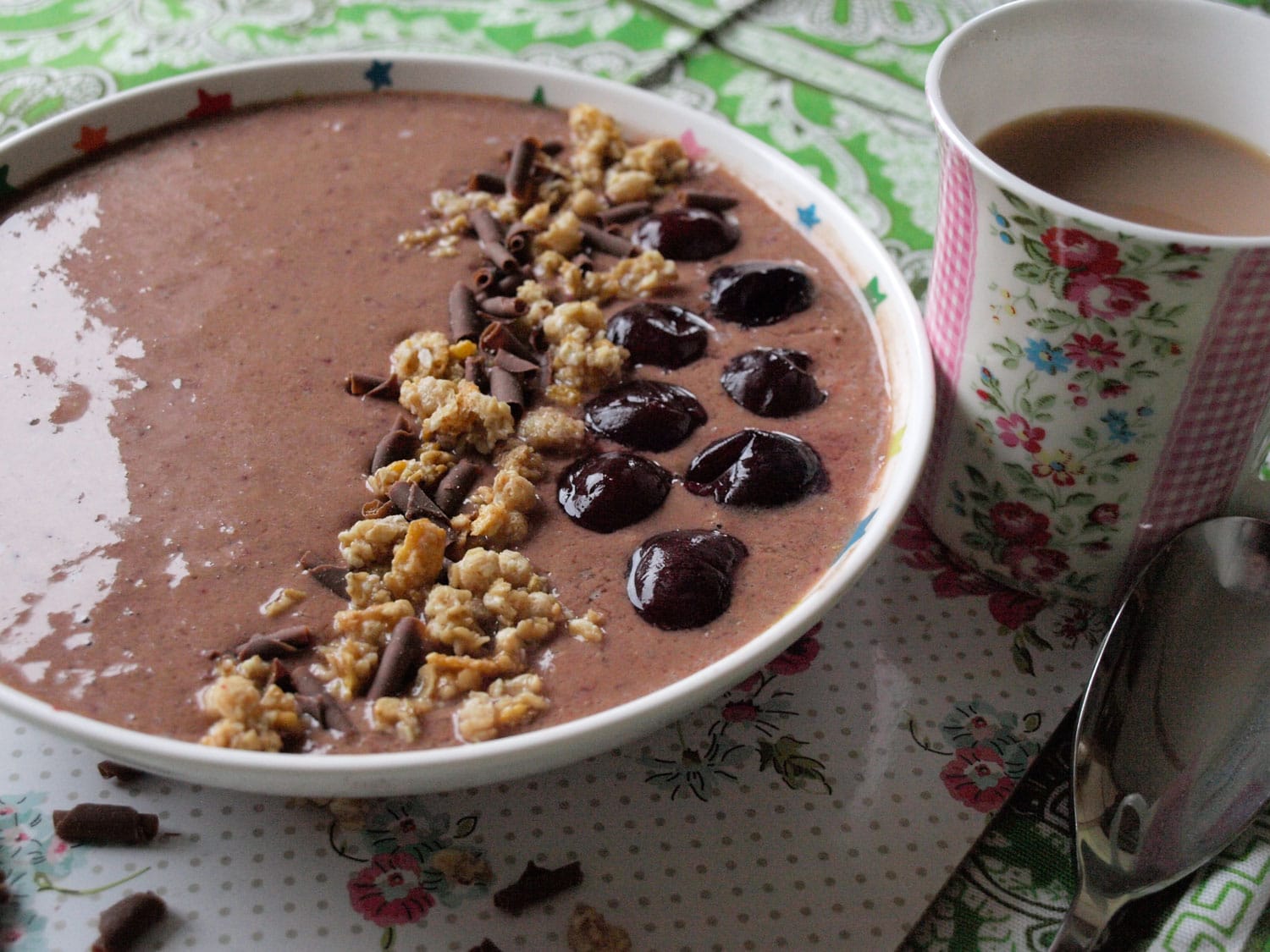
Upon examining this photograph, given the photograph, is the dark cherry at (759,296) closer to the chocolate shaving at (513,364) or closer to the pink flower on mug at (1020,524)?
the chocolate shaving at (513,364)

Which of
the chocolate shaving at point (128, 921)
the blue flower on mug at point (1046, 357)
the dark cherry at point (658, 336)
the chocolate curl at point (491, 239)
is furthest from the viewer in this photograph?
the chocolate curl at point (491, 239)

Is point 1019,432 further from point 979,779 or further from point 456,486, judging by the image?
point 456,486

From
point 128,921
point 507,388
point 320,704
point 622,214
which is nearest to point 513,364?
point 507,388

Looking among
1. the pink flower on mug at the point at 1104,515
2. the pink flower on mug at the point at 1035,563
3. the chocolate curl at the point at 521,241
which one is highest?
the chocolate curl at the point at 521,241

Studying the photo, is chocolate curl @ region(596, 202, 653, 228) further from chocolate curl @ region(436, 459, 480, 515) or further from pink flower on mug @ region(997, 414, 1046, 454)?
pink flower on mug @ region(997, 414, 1046, 454)

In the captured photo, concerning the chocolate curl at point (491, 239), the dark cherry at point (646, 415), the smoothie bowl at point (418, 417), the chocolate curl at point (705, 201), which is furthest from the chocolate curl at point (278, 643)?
the chocolate curl at point (705, 201)

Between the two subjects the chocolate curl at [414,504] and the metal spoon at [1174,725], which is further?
the chocolate curl at [414,504]
